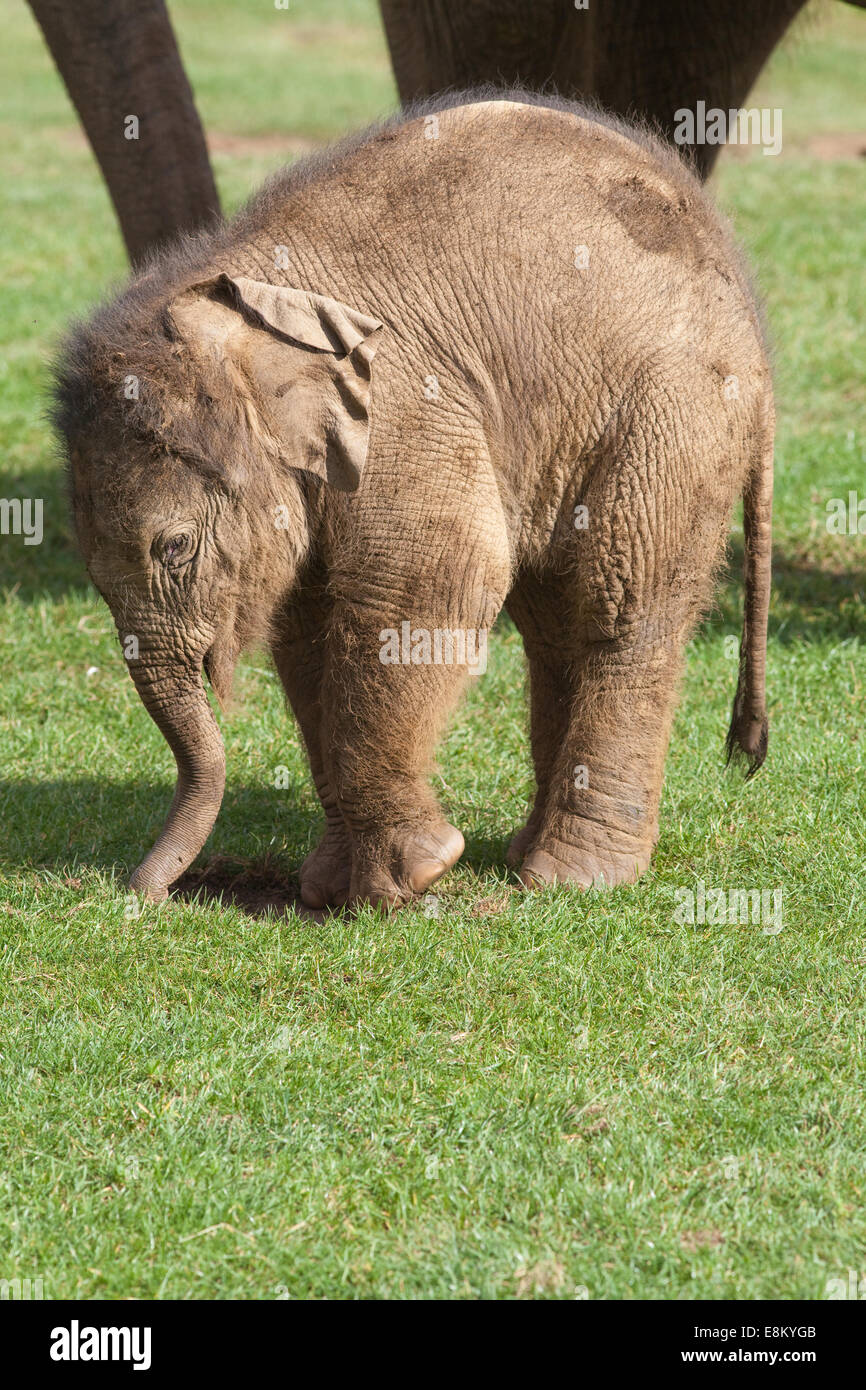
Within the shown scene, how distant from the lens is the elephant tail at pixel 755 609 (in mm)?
5621

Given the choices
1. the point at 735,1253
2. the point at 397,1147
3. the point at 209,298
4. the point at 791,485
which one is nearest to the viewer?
the point at 735,1253

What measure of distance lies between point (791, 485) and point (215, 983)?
6.21 meters

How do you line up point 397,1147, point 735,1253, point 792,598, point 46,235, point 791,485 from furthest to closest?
point 46,235
point 791,485
point 792,598
point 397,1147
point 735,1253

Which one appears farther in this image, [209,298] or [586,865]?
[586,865]

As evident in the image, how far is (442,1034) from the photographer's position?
4.65 meters

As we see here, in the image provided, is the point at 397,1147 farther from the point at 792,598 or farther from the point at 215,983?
the point at 792,598

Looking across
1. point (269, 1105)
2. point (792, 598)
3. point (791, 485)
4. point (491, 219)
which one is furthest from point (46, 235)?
point (269, 1105)

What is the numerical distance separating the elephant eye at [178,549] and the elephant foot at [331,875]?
1298 millimetres

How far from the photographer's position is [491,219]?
16.5 feet

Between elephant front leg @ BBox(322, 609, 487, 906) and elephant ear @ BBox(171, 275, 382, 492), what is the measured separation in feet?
1.78

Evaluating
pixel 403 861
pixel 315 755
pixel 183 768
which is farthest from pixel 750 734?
pixel 183 768

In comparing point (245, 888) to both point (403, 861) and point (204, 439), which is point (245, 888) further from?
point (204, 439)

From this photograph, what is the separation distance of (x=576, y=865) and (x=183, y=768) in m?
1.41

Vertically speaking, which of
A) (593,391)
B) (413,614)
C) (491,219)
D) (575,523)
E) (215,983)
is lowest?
(215,983)
